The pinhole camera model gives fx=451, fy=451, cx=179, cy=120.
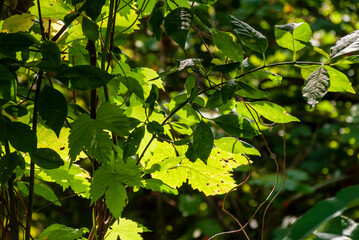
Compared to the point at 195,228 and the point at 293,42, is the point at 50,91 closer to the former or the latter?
the point at 293,42

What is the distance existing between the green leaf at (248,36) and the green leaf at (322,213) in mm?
749

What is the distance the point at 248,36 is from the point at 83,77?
0.28 meters

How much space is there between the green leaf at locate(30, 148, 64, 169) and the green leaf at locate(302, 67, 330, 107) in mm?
409

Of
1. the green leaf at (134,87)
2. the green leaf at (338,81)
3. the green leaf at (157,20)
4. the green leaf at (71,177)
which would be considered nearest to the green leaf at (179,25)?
the green leaf at (157,20)

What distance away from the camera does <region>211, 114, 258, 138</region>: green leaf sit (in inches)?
31.8

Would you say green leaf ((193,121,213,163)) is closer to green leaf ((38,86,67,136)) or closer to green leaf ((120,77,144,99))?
green leaf ((120,77,144,99))

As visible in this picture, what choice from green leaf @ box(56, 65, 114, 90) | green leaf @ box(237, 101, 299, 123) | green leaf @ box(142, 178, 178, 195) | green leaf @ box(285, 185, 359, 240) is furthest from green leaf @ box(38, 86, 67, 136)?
green leaf @ box(285, 185, 359, 240)

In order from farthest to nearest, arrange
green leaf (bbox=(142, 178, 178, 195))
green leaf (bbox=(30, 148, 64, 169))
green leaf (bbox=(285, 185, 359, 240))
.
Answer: green leaf (bbox=(285, 185, 359, 240))
green leaf (bbox=(142, 178, 178, 195))
green leaf (bbox=(30, 148, 64, 169))

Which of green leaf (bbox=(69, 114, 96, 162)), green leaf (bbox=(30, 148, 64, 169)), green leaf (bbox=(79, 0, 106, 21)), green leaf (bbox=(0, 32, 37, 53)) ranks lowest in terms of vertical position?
green leaf (bbox=(30, 148, 64, 169))

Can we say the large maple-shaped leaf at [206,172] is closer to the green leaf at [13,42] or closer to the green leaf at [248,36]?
the green leaf at [248,36]

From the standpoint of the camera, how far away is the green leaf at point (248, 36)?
0.74m

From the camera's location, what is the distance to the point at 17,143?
0.68 metres

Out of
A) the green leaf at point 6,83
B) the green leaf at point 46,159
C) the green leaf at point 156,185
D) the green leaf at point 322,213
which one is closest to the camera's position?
the green leaf at point 6,83

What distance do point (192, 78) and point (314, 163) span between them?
2.76 m
